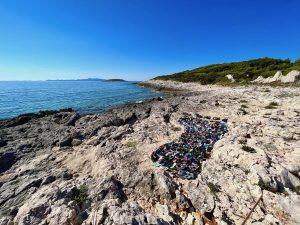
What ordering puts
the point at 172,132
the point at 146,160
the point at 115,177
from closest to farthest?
the point at 115,177, the point at 146,160, the point at 172,132

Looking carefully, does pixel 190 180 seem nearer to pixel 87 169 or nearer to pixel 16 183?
pixel 87 169

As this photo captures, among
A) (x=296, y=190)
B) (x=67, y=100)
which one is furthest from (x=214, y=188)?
(x=67, y=100)

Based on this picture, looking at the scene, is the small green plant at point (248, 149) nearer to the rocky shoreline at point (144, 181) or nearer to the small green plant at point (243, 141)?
the rocky shoreline at point (144, 181)

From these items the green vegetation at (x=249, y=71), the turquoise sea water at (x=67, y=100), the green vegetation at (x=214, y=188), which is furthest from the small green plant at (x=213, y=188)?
the green vegetation at (x=249, y=71)

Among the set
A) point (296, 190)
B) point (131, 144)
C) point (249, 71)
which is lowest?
point (131, 144)

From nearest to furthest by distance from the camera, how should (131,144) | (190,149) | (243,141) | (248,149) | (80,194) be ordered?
1. (80,194)
2. (248,149)
3. (243,141)
4. (190,149)
5. (131,144)

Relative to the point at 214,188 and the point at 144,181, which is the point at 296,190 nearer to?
the point at 214,188

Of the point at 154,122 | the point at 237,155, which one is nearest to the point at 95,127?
the point at 154,122
